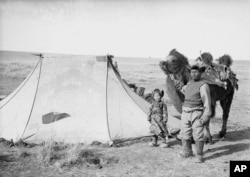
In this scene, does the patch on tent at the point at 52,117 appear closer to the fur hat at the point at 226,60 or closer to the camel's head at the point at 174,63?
the camel's head at the point at 174,63

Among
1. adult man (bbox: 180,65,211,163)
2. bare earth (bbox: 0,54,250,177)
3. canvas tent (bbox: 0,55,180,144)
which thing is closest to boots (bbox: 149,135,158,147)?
bare earth (bbox: 0,54,250,177)

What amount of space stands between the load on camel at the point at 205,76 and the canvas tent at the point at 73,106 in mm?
1245

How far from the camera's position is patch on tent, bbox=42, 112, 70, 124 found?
6.69 meters

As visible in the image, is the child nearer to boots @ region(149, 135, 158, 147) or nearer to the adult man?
boots @ region(149, 135, 158, 147)

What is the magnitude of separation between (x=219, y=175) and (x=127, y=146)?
2.19 metres

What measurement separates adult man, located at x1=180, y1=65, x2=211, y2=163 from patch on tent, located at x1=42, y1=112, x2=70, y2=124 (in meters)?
2.95

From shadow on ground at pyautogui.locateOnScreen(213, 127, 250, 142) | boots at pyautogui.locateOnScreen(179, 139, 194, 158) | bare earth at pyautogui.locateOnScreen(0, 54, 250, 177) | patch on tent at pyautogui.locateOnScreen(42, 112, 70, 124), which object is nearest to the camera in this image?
bare earth at pyautogui.locateOnScreen(0, 54, 250, 177)

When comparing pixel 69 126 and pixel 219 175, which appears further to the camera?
pixel 69 126

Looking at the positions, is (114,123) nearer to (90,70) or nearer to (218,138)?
(90,70)

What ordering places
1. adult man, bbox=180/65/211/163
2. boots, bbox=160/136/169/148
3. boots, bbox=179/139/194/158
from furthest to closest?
boots, bbox=160/136/169/148, boots, bbox=179/139/194/158, adult man, bbox=180/65/211/163

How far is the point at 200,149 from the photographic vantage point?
529 cm

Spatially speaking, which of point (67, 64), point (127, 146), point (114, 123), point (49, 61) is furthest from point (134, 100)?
point (49, 61)

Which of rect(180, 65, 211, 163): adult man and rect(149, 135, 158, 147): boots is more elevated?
rect(180, 65, 211, 163): adult man

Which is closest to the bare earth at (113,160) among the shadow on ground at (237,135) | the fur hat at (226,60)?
the shadow on ground at (237,135)
